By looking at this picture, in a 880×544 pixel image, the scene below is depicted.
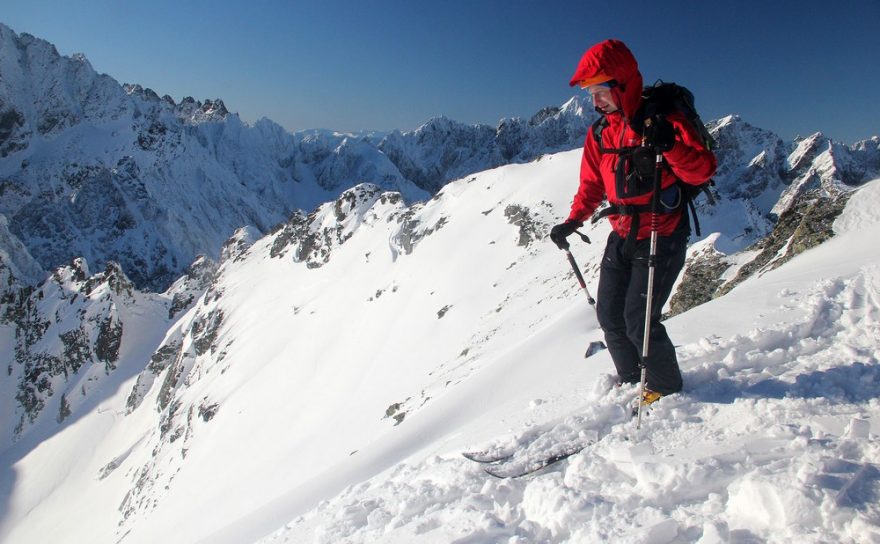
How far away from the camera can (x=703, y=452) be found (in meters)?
3.64

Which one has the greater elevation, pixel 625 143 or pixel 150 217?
pixel 150 217

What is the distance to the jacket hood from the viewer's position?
13.8ft

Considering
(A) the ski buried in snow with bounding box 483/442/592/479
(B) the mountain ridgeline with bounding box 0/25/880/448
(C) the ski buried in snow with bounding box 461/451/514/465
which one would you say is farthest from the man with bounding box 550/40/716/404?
(B) the mountain ridgeline with bounding box 0/25/880/448

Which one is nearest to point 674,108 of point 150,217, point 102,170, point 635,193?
point 635,193

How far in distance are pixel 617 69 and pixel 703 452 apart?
9.94ft

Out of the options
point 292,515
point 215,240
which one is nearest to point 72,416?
point 292,515

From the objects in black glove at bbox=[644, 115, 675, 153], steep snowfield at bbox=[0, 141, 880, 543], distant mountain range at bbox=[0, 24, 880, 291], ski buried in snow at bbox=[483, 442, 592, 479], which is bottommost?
steep snowfield at bbox=[0, 141, 880, 543]

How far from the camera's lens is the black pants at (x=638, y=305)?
177 inches

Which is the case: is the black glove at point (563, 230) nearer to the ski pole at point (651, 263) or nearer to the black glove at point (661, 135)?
the ski pole at point (651, 263)

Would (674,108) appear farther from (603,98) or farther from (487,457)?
(487,457)

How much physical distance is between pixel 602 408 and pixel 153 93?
23042cm

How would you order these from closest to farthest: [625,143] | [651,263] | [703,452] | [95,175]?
[703,452] → [651,263] → [625,143] → [95,175]

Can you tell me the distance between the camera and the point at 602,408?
470 centimetres

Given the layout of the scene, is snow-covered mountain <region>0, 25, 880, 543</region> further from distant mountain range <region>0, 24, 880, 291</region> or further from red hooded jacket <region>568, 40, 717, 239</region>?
distant mountain range <region>0, 24, 880, 291</region>
